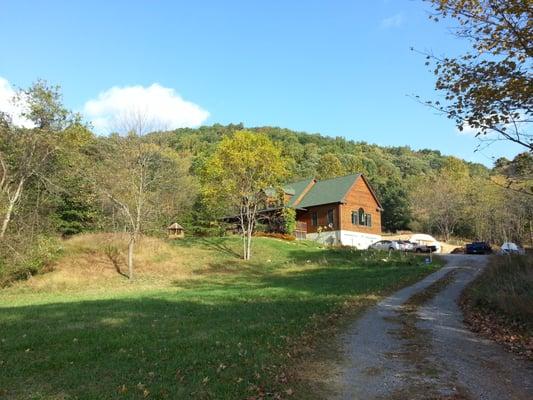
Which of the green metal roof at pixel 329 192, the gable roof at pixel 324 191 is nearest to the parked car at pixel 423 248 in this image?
the gable roof at pixel 324 191

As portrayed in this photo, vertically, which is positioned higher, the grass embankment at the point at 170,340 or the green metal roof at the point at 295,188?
the green metal roof at the point at 295,188

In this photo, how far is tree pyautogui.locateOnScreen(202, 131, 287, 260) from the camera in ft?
126

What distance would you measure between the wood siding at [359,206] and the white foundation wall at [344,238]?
22.1 inches

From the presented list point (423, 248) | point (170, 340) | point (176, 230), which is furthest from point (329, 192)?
point (170, 340)

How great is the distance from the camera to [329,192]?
5512 centimetres

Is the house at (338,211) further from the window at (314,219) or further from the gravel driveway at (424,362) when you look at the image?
the gravel driveway at (424,362)

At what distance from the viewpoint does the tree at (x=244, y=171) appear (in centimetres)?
3831

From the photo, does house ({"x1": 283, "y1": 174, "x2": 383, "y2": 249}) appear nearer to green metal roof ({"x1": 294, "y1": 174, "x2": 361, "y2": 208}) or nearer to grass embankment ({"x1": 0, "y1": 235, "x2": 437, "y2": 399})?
green metal roof ({"x1": 294, "y1": 174, "x2": 361, "y2": 208})

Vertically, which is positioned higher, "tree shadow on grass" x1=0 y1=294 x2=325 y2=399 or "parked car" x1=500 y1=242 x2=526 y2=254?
"parked car" x1=500 y1=242 x2=526 y2=254

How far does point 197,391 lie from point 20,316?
32.4 feet

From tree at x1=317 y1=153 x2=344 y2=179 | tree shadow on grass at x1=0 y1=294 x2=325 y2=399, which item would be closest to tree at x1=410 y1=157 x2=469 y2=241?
tree at x1=317 y1=153 x2=344 y2=179

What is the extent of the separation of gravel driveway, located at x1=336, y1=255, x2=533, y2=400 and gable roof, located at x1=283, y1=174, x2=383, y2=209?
128 feet

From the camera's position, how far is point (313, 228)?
180 ft

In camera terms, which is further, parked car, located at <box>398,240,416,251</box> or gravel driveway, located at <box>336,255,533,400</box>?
parked car, located at <box>398,240,416,251</box>
